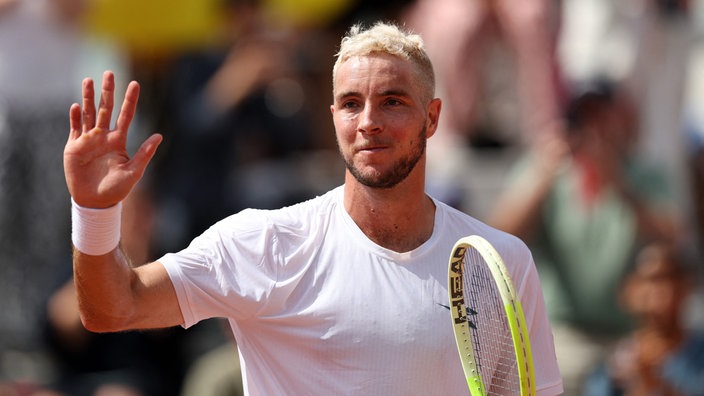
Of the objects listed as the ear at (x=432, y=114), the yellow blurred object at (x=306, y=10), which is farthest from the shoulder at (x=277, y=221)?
the yellow blurred object at (x=306, y=10)

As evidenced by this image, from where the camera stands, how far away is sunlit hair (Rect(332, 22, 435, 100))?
4.39 meters

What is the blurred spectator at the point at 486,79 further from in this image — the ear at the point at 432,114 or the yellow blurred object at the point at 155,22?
the ear at the point at 432,114

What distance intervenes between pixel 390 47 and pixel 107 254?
1.09 metres

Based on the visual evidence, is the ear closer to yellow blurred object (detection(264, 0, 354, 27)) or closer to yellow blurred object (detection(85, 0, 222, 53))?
yellow blurred object (detection(85, 0, 222, 53))

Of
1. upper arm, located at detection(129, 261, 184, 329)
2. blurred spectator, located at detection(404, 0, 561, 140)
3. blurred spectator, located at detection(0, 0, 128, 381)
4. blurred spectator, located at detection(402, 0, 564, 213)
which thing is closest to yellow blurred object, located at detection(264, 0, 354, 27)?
blurred spectator, located at detection(402, 0, 564, 213)

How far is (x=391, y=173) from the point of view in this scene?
4426 millimetres

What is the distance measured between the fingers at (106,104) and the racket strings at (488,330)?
3.95 feet

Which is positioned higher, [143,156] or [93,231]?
[143,156]

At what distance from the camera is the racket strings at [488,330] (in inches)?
172

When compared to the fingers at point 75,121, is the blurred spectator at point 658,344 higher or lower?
lower

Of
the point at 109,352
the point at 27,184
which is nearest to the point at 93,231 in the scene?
the point at 109,352

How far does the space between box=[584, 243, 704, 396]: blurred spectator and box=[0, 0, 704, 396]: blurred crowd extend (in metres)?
0.01

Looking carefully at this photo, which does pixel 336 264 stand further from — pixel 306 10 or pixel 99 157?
pixel 306 10

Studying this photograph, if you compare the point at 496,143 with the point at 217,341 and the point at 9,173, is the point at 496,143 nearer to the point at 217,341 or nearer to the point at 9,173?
the point at 217,341
